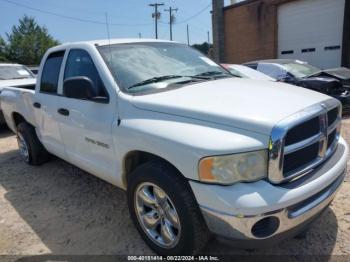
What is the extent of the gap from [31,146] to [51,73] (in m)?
1.40

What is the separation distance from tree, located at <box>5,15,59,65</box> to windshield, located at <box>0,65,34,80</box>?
43.9m

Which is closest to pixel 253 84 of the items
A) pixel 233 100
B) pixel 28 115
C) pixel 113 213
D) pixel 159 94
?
pixel 233 100

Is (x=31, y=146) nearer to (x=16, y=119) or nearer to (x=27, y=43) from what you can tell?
(x=16, y=119)

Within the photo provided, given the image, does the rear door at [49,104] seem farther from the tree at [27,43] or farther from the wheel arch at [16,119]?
the tree at [27,43]

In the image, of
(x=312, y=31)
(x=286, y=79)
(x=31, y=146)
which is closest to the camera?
(x=31, y=146)

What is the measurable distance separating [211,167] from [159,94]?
39.0 inches

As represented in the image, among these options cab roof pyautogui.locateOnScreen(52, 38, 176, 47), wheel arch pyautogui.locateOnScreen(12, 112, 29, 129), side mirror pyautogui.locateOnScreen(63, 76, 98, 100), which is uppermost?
cab roof pyautogui.locateOnScreen(52, 38, 176, 47)

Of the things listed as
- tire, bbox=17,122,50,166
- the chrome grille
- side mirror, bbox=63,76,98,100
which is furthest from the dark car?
side mirror, bbox=63,76,98,100

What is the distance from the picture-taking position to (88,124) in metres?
3.34

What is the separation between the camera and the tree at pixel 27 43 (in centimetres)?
5034

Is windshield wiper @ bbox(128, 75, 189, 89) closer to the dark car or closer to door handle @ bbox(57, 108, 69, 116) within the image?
door handle @ bbox(57, 108, 69, 116)

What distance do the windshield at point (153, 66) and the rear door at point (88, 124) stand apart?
0.21 metres

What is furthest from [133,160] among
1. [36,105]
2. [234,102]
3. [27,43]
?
[27,43]

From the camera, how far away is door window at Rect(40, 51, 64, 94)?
417 centimetres
